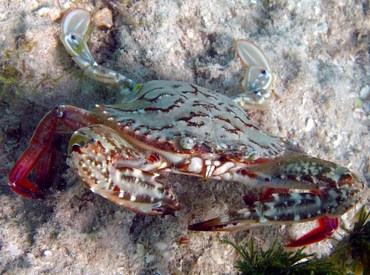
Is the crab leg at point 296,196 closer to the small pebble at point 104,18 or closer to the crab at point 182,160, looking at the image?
A: the crab at point 182,160

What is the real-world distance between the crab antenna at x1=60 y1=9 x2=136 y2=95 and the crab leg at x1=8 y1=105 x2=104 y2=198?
756mm

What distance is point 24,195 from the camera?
2.99m

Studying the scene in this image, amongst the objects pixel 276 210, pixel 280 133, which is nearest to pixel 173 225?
pixel 276 210

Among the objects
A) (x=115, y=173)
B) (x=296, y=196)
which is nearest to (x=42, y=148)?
(x=115, y=173)

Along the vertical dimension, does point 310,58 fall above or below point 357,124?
above

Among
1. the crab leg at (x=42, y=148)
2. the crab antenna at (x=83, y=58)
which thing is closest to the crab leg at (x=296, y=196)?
the crab leg at (x=42, y=148)

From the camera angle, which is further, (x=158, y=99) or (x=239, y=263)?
(x=158, y=99)

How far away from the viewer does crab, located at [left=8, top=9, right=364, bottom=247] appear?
263cm

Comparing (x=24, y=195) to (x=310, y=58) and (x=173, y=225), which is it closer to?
(x=173, y=225)

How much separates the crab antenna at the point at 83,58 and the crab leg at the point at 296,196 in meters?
1.67

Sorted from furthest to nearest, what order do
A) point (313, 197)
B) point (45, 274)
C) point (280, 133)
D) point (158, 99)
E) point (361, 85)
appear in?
point (361, 85)
point (280, 133)
point (158, 99)
point (313, 197)
point (45, 274)

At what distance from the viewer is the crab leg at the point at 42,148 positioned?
3.02 metres

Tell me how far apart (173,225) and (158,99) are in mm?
1241

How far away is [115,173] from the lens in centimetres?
259
